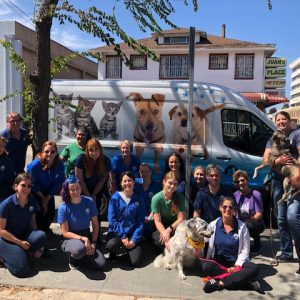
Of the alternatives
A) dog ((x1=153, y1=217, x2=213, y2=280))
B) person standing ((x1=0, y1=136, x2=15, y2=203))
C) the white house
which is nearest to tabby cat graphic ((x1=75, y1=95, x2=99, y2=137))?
person standing ((x1=0, y1=136, x2=15, y2=203))

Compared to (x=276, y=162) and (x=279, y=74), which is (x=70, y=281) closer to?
(x=276, y=162)

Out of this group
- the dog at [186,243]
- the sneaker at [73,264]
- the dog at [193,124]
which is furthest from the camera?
the dog at [193,124]

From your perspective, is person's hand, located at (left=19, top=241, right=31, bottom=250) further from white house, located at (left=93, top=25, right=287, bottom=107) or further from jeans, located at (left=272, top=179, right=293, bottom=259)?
white house, located at (left=93, top=25, right=287, bottom=107)

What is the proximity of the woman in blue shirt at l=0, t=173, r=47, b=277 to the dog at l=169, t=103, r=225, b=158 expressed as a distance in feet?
9.73

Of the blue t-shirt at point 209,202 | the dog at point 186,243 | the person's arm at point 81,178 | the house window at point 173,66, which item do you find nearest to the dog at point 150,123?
the person's arm at point 81,178

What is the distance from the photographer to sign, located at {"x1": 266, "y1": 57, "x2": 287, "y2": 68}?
24.1 meters

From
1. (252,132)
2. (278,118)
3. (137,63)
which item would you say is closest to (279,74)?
(137,63)

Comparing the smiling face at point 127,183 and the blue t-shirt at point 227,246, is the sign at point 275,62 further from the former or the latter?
the blue t-shirt at point 227,246

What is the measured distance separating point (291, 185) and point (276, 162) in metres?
0.41

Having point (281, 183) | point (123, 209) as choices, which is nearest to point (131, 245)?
point (123, 209)

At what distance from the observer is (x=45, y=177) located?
5.79 metres

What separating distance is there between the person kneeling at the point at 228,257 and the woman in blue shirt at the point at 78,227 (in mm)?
1302

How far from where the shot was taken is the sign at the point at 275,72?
940 inches

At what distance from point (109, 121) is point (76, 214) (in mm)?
2666
